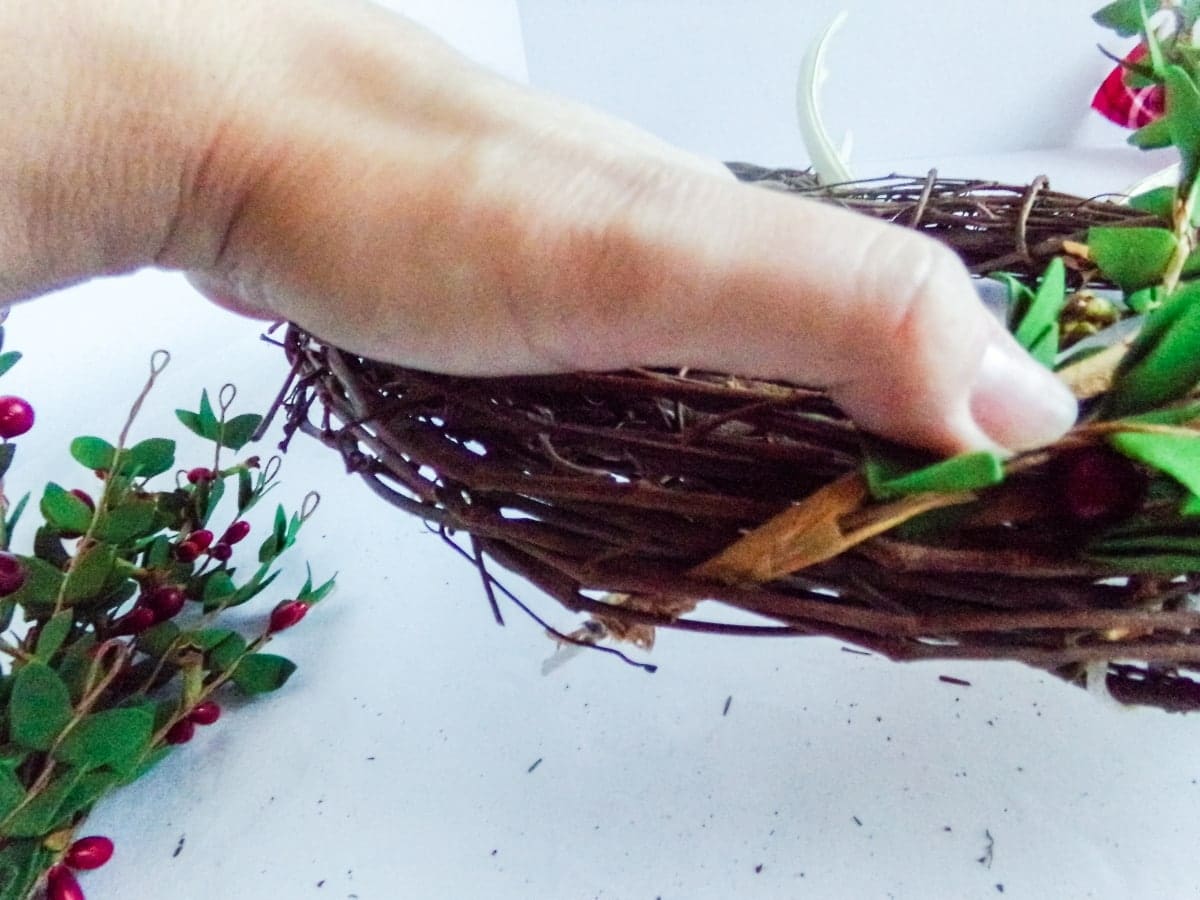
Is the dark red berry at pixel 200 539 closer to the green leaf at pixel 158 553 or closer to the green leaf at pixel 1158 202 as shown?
the green leaf at pixel 158 553

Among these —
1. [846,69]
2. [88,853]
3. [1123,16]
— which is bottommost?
[88,853]

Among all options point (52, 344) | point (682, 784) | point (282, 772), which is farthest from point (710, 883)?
point (52, 344)

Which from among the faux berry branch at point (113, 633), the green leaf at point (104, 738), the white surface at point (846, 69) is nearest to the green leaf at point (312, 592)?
the faux berry branch at point (113, 633)

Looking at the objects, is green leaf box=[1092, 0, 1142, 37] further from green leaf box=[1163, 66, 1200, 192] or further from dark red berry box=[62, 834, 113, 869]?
dark red berry box=[62, 834, 113, 869]

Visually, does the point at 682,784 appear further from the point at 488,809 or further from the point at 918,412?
the point at 918,412

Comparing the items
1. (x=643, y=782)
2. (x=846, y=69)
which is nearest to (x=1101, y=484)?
(x=643, y=782)

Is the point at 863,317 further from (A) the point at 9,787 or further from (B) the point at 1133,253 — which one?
(A) the point at 9,787

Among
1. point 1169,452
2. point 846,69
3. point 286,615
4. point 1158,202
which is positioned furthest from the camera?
point 846,69
